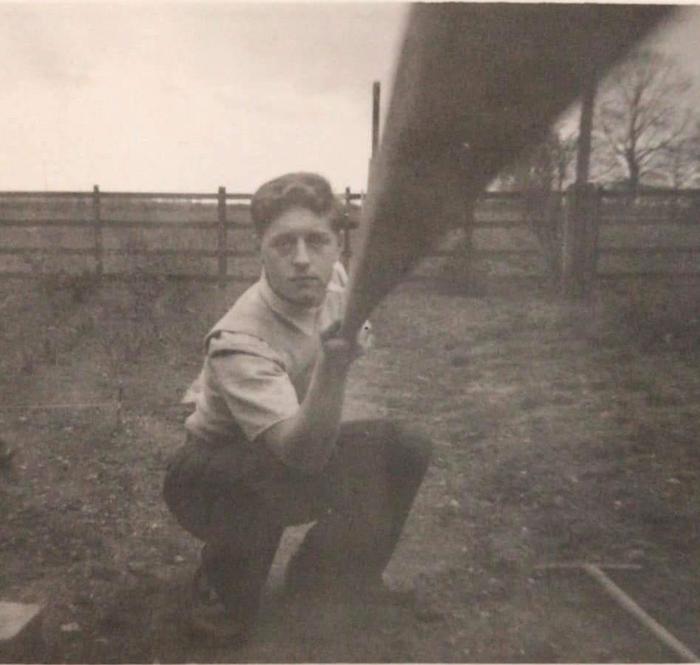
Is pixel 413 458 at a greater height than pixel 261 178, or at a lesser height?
lesser

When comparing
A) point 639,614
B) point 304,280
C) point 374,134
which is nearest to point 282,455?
point 304,280

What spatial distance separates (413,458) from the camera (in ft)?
2.78

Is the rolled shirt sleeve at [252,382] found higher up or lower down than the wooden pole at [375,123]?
lower down

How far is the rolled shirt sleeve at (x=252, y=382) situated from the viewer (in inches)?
27.9

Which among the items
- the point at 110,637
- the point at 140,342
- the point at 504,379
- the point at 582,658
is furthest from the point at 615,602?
the point at 140,342

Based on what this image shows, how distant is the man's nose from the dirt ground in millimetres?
374

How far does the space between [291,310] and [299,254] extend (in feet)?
0.20

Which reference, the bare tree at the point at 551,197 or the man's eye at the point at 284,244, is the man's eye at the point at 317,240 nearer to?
the man's eye at the point at 284,244

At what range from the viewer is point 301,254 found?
744mm

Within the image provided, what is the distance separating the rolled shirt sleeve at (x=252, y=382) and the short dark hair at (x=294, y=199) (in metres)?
0.11

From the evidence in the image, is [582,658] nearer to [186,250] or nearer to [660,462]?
[660,462]

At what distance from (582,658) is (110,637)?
47cm

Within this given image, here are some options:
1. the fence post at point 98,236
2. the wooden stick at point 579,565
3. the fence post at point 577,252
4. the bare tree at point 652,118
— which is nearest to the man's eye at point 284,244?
the bare tree at point 652,118

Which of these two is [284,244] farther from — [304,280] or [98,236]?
[98,236]
